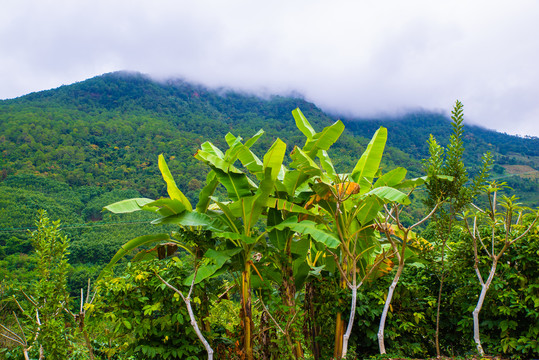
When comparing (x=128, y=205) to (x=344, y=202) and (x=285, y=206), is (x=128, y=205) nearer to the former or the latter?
(x=285, y=206)

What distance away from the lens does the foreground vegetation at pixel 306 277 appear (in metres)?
2.91

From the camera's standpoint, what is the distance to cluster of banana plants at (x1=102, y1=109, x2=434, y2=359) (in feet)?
9.61

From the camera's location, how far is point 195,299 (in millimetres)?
2965

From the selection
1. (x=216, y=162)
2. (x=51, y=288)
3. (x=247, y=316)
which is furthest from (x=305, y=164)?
(x=51, y=288)

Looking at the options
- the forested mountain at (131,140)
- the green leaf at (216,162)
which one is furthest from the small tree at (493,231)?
the forested mountain at (131,140)

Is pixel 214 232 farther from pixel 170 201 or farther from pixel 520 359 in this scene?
pixel 520 359

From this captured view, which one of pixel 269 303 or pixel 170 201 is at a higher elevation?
pixel 170 201

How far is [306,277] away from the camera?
3.47m

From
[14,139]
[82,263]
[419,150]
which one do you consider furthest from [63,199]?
[419,150]

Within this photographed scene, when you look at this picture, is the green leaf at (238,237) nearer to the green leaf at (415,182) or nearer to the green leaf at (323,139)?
the green leaf at (323,139)

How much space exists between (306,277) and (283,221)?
0.72 meters

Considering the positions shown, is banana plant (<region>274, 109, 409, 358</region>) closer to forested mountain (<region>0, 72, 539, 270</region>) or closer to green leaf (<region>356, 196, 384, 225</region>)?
green leaf (<region>356, 196, 384, 225</region>)

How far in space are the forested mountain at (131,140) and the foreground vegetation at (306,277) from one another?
11.3 m

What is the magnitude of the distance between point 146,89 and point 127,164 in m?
24.8
